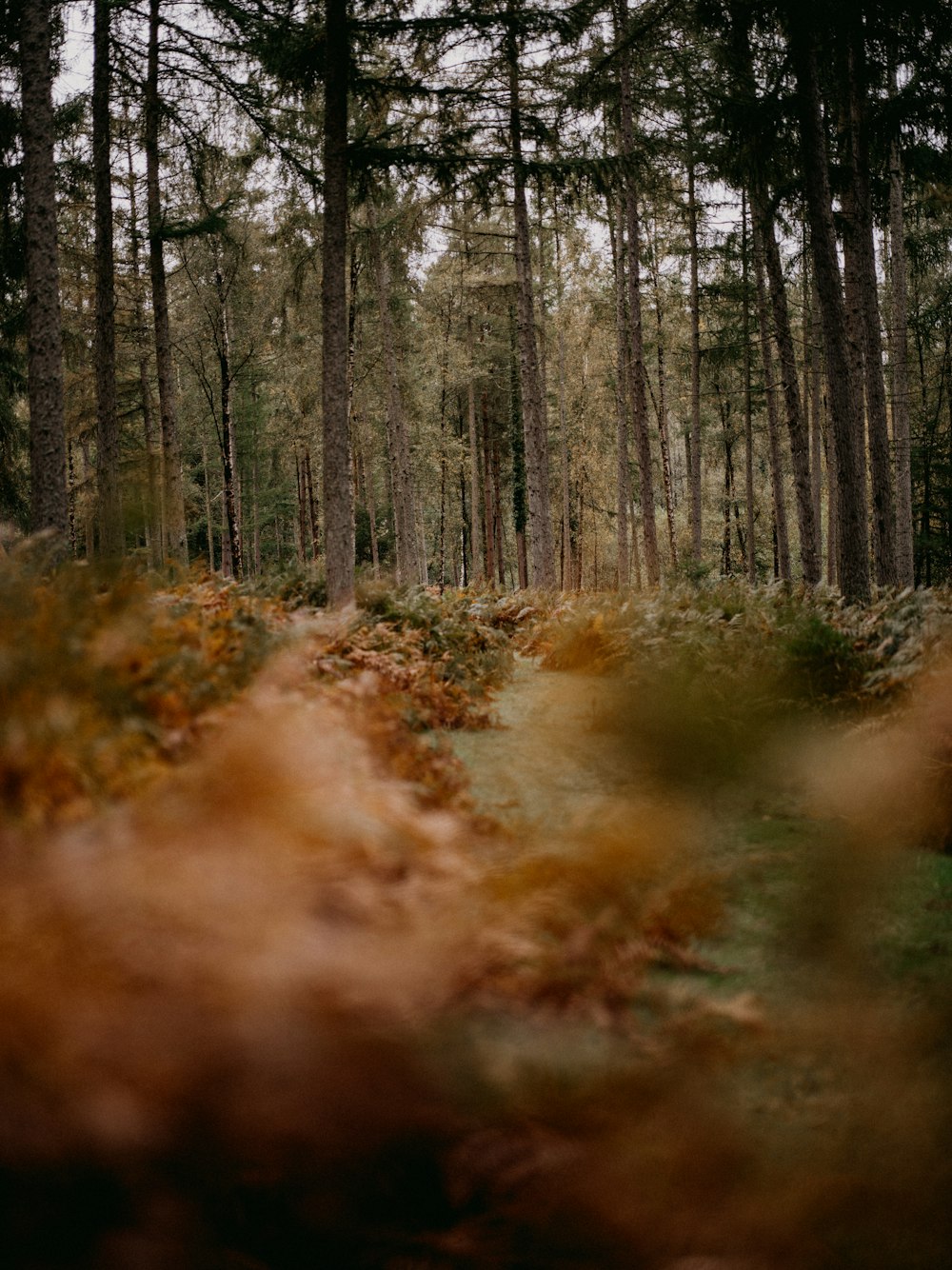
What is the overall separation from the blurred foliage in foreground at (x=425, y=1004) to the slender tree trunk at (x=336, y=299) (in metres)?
6.04

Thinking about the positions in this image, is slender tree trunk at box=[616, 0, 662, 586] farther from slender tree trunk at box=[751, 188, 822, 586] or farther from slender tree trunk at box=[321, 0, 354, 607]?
slender tree trunk at box=[321, 0, 354, 607]

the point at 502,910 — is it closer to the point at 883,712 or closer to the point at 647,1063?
the point at 647,1063

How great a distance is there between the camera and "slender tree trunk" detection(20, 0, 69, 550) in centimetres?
732

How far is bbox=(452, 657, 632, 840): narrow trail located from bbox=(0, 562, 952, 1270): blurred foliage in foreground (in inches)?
5.0

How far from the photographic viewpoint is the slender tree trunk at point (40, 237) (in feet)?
24.0

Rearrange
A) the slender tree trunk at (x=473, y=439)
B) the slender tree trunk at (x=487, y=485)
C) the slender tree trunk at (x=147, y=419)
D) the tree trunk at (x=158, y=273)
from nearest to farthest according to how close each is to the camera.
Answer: the slender tree trunk at (x=147, y=419) < the tree trunk at (x=158, y=273) < the slender tree trunk at (x=473, y=439) < the slender tree trunk at (x=487, y=485)

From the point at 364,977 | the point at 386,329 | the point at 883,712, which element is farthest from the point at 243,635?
the point at 386,329

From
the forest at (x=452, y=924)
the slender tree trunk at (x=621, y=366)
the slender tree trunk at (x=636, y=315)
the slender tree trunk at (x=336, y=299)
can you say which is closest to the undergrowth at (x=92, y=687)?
the forest at (x=452, y=924)

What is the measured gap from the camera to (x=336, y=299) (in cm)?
877

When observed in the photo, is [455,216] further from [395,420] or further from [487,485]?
[487,485]

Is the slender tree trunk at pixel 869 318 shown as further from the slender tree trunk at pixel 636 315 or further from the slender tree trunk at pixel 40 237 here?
the slender tree trunk at pixel 40 237

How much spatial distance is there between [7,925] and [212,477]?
40109 mm

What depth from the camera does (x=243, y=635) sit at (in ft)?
12.2

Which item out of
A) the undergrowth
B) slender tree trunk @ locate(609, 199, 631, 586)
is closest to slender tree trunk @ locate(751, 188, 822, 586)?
slender tree trunk @ locate(609, 199, 631, 586)
